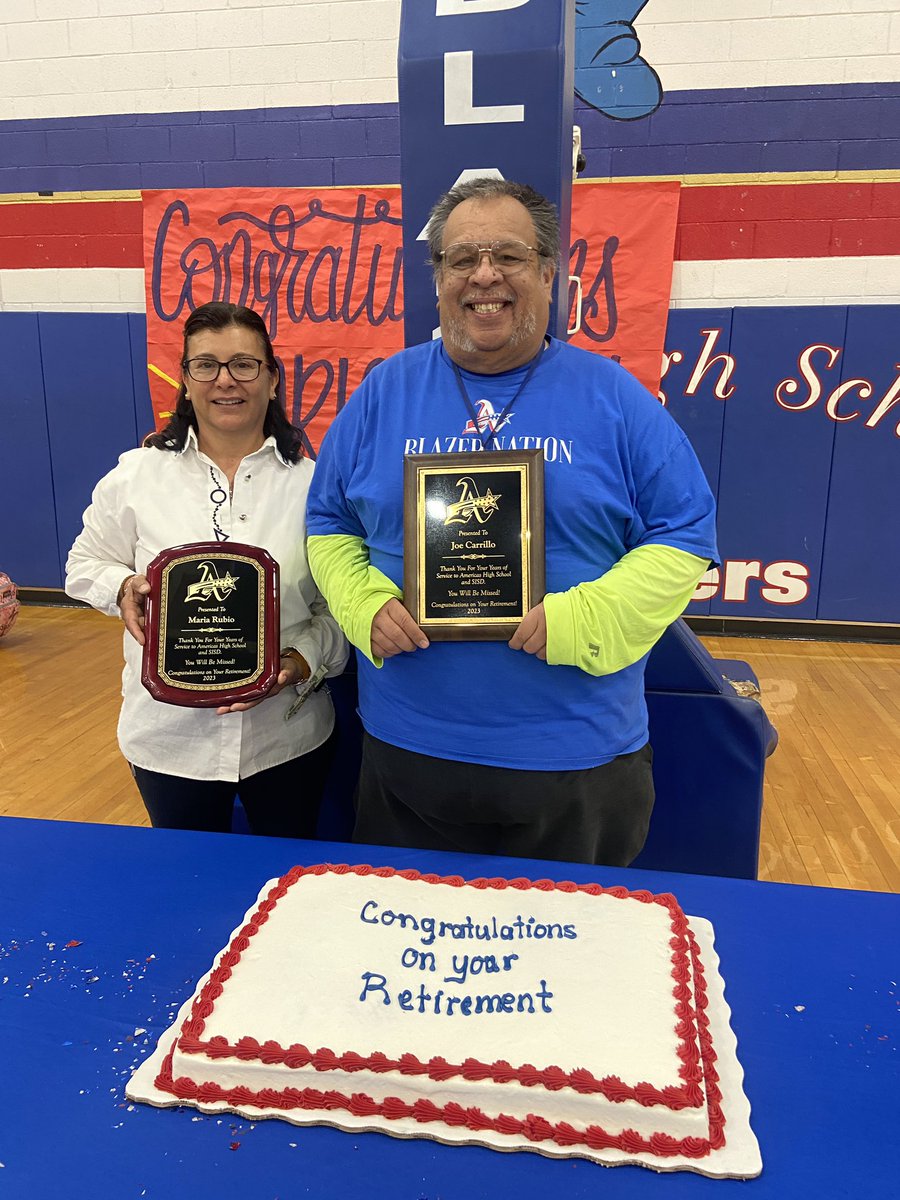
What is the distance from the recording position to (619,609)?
137 centimetres

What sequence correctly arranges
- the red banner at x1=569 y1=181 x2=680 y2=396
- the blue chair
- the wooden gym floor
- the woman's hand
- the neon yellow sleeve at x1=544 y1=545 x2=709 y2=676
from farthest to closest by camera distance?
the red banner at x1=569 y1=181 x2=680 y2=396 → the wooden gym floor → the blue chair → the woman's hand → the neon yellow sleeve at x1=544 y1=545 x2=709 y2=676

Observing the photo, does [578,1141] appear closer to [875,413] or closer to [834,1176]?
[834,1176]

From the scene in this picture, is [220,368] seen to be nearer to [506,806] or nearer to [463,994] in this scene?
[506,806]

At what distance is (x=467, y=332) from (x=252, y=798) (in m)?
1.01

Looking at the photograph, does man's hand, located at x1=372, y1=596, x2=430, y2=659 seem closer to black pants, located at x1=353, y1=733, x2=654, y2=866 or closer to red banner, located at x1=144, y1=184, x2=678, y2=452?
black pants, located at x1=353, y1=733, x2=654, y2=866

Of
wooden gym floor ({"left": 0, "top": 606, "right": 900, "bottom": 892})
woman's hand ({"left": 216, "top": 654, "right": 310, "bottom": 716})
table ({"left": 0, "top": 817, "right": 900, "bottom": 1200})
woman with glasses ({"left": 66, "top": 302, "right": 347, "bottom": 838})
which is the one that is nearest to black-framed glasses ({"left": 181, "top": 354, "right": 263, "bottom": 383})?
woman with glasses ({"left": 66, "top": 302, "right": 347, "bottom": 838})

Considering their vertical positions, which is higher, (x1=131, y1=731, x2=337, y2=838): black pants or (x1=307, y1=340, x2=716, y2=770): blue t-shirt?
(x1=307, y1=340, x2=716, y2=770): blue t-shirt

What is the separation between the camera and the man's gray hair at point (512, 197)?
1.46 m

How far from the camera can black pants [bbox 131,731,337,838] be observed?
1.76 m

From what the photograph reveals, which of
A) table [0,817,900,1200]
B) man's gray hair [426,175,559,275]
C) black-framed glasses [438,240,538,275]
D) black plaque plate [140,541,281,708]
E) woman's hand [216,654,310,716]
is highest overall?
man's gray hair [426,175,559,275]

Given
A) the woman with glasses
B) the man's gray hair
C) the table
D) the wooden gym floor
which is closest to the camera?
the table

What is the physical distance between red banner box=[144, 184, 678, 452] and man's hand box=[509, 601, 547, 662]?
375 cm

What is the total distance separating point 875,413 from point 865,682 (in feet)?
4.85

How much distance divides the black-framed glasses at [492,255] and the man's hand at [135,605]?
0.80 metres
